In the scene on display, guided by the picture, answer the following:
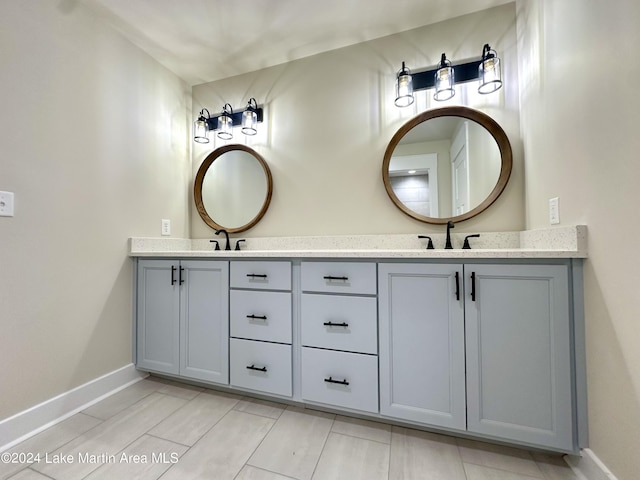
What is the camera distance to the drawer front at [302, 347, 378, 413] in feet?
4.31

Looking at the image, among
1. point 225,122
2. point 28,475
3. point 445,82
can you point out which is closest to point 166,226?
point 225,122

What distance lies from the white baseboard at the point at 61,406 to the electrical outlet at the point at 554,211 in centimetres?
261

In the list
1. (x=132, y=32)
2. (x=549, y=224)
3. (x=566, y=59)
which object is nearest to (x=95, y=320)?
(x=132, y=32)

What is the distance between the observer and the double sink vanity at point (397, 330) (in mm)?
1083

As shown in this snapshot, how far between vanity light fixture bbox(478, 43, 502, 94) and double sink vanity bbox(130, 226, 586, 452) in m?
0.91

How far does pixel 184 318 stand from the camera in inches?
67.1

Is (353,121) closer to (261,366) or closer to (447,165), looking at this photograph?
(447,165)

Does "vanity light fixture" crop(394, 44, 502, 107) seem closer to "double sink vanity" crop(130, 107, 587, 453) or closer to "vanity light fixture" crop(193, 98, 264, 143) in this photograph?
"double sink vanity" crop(130, 107, 587, 453)

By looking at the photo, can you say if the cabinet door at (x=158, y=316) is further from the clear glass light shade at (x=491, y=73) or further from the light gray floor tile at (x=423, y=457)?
the clear glass light shade at (x=491, y=73)

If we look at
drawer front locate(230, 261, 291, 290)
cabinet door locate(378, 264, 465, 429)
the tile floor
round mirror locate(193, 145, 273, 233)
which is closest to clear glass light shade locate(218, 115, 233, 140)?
round mirror locate(193, 145, 273, 233)

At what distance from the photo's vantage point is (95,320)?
163cm

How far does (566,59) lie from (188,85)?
8.52 feet

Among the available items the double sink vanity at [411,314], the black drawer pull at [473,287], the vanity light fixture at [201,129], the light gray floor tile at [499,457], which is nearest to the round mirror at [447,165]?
the double sink vanity at [411,314]

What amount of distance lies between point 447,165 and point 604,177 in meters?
0.85
